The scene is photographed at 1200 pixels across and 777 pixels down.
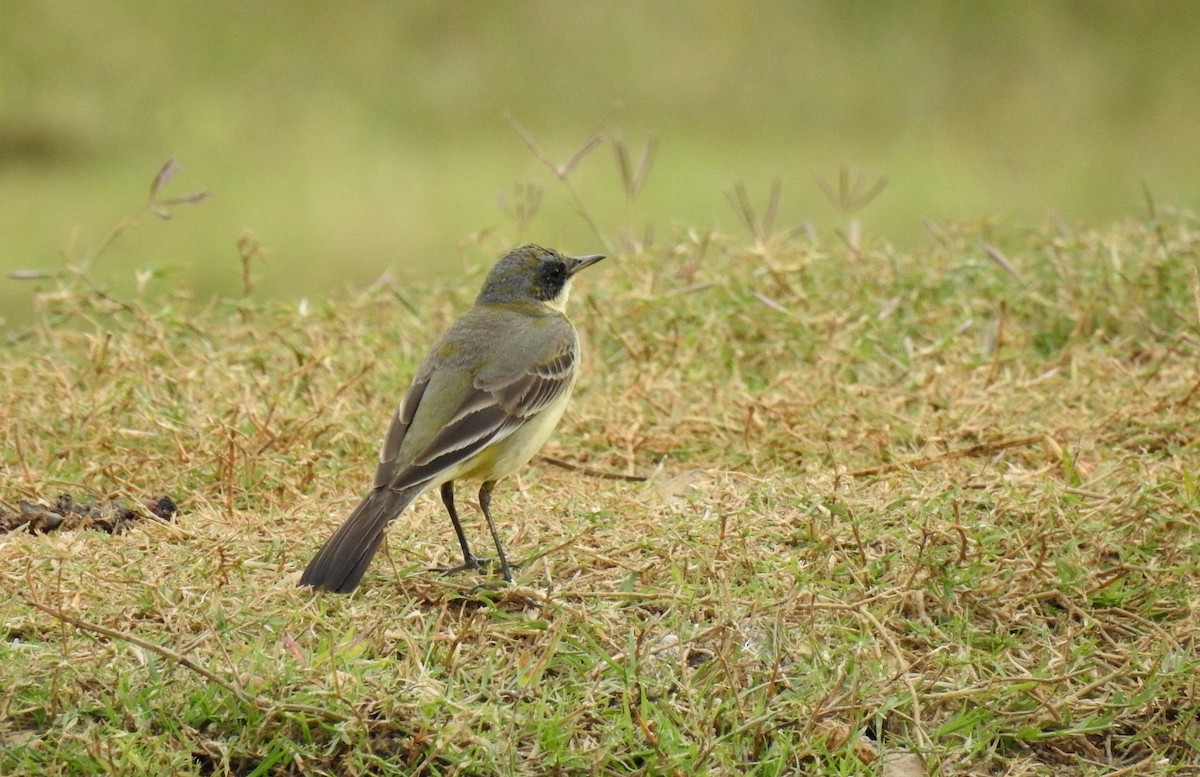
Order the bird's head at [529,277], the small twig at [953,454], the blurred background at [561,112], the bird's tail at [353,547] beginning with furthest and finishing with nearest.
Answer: the blurred background at [561,112], the bird's head at [529,277], the small twig at [953,454], the bird's tail at [353,547]

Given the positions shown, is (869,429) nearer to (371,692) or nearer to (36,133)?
(371,692)

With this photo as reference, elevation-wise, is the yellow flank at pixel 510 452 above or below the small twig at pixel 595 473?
above

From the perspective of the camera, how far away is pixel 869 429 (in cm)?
Result: 559

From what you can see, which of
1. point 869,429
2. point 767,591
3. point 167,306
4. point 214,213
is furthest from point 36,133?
point 767,591

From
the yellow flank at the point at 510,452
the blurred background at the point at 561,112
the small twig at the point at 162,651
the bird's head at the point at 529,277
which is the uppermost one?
the bird's head at the point at 529,277

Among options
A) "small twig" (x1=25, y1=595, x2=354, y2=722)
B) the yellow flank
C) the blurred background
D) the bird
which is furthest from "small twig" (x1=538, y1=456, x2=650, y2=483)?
the blurred background

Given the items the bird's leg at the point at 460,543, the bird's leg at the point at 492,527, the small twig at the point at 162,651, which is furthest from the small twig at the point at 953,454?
the small twig at the point at 162,651

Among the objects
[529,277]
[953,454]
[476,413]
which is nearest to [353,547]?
[476,413]

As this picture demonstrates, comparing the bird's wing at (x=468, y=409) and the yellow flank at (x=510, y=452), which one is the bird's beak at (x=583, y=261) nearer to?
the bird's wing at (x=468, y=409)

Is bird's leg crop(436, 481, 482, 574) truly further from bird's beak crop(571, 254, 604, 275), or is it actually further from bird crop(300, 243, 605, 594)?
bird's beak crop(571, 254, 604, 275)

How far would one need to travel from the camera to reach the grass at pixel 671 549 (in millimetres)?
3684

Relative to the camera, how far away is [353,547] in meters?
4.27

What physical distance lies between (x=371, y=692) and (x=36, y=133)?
9.29m

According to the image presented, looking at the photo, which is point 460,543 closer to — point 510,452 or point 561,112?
point 510,452
